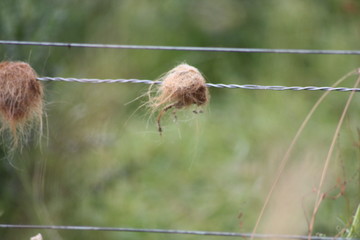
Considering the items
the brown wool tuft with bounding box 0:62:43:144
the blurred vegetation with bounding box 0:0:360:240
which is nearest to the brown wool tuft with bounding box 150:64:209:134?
the blurred vegetation with bounding box 0:0:360:240

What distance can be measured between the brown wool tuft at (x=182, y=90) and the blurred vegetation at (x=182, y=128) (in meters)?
0.08

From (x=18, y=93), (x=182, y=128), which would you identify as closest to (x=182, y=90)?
(x=18, y=93)

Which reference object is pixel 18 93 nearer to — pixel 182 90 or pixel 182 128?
pixel 182 90

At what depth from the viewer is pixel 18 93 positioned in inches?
83.1

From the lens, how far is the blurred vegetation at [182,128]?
11.2 feet

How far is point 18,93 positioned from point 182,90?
0.45 metres

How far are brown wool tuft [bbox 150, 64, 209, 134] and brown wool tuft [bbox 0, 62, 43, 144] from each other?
1.07 ft

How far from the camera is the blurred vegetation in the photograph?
11.2 ft

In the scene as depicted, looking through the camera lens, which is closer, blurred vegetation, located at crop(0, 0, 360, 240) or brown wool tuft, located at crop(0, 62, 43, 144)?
brown wool tuft, located at crop(0, 62, 43, 144)

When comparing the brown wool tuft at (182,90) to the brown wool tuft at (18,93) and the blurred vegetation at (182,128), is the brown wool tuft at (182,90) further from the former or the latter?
the brown wool tuft at (18,93)

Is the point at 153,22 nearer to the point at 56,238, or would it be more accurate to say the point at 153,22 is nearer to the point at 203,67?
the point at 203,67

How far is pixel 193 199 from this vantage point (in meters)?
4.39

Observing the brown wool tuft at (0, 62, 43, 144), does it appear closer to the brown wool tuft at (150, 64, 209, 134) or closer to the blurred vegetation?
the blurred vegetation

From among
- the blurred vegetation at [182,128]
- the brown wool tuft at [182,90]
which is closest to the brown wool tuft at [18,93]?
the blurred vegetation at [182,128]
